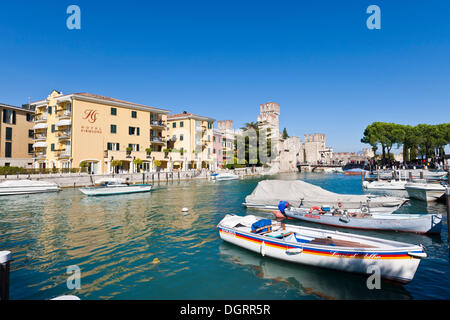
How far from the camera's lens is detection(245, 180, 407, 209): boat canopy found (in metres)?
18.0

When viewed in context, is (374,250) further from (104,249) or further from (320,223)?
(104,249)

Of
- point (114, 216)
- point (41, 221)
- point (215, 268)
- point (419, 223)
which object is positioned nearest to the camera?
point (215, 268)

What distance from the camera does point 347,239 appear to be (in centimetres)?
1059

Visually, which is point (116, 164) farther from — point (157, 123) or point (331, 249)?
point (331, 249)

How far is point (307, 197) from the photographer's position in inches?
786

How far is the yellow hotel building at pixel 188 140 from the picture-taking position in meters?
63.2

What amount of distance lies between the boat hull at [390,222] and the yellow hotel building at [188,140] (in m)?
48.8

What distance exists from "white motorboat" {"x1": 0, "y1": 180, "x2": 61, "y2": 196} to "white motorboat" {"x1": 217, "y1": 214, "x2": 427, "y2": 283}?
3112cm

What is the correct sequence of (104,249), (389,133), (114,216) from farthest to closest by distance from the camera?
(389,133) → (114,216) → (104,249)

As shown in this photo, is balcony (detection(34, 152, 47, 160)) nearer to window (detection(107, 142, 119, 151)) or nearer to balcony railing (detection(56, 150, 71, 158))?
balcony railing (detection(56, 150, 71, 158))

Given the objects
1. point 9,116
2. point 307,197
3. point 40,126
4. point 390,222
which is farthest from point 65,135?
point 390,222

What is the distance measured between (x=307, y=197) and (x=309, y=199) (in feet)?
1.37

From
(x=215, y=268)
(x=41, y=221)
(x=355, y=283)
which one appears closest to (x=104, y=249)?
(x=215, y=268)
